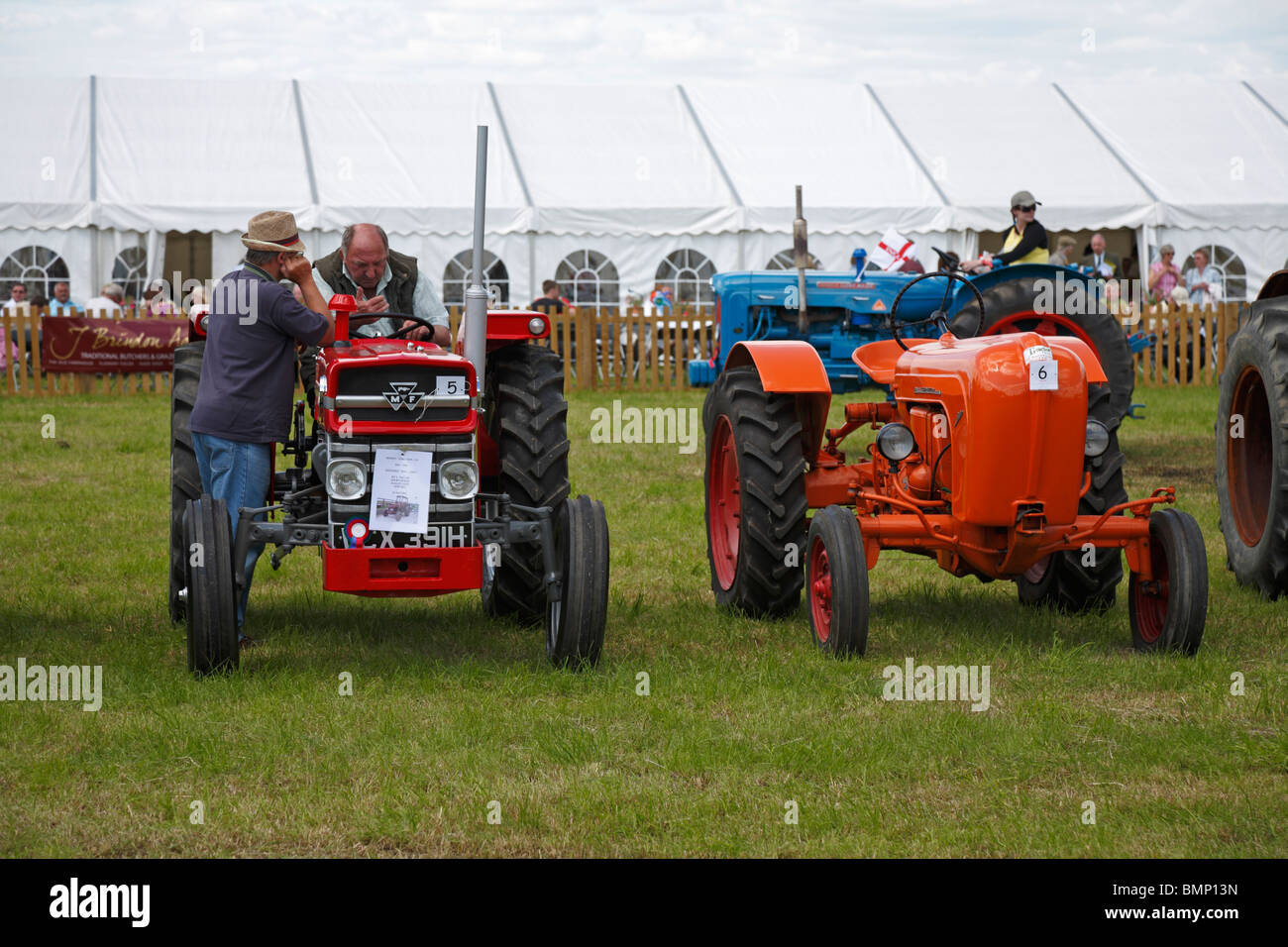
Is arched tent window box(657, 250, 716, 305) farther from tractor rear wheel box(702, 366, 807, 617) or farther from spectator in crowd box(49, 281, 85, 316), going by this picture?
tractor rear wheel box(702, 366, 807, 617)

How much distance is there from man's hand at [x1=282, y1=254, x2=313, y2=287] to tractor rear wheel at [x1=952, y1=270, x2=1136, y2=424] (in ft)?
15.9

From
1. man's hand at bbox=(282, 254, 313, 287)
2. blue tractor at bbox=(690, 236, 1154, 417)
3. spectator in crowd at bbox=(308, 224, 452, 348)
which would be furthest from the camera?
blue tractor at bbox=(690, 236, 1154, 417)

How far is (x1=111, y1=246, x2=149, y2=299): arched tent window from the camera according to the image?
68.6 feet

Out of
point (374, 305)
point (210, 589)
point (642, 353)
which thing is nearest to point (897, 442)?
point (374, 305)

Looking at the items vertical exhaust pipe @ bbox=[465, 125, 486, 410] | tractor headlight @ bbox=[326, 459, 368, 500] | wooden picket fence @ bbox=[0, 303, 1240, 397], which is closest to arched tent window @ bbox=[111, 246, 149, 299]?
wooden picket fence @ bbox=[0, 303, 1240, 397]

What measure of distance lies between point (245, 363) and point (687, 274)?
16205 millimetres

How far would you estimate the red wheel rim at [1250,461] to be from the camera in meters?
7.37

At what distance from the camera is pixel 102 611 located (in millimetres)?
6789

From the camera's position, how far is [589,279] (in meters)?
21.6

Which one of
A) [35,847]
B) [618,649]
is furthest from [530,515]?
[35,847]

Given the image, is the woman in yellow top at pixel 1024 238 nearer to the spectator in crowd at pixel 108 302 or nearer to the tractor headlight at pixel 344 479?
the tractor headlight at pixel 344 479

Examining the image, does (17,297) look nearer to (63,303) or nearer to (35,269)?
(63,303)

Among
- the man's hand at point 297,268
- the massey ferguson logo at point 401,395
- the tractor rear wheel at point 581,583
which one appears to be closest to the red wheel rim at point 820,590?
the tractor rear wheel at point 581,583

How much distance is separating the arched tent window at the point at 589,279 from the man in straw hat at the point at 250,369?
15576 millimetres
